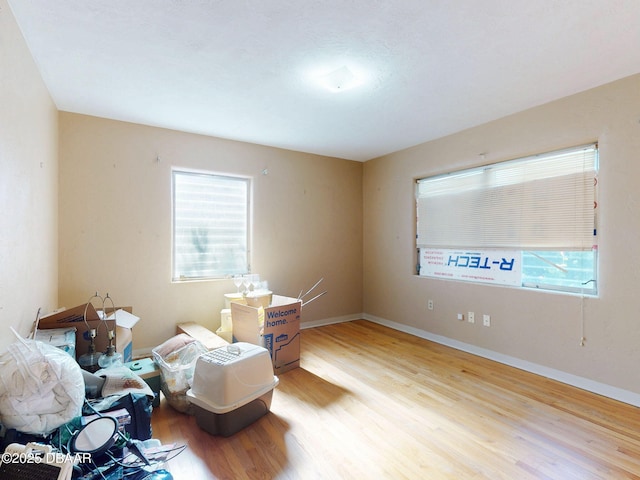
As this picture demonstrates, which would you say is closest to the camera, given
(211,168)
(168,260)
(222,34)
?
(222,34)

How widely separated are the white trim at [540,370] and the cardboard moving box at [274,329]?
5.98 ft

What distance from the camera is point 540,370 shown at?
304 centimetres

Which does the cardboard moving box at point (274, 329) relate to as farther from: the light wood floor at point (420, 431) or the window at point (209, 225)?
the window at point (209, 225)

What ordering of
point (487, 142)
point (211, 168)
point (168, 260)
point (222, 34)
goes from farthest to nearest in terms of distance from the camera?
1. point (211, 168)
2. point (168, 260)
3. point (487, 142)
4. point (222, 34)

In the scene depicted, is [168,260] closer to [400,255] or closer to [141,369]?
[141,369]

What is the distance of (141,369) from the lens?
2.56 meters

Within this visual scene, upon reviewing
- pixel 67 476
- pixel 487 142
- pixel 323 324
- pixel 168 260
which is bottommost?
pixel 323 324

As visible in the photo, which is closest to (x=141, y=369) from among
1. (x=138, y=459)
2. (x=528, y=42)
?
(x=138, y=459)

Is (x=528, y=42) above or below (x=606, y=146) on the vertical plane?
above

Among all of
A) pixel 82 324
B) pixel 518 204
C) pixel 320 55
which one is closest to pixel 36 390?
pixel 82 324

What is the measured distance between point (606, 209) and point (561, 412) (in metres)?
1.66

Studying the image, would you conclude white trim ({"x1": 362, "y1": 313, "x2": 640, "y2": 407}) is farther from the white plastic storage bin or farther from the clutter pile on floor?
the clutter pile on floor

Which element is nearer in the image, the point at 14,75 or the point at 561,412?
the point at 14,75

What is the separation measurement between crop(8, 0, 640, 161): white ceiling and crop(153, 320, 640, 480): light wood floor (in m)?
2.54
